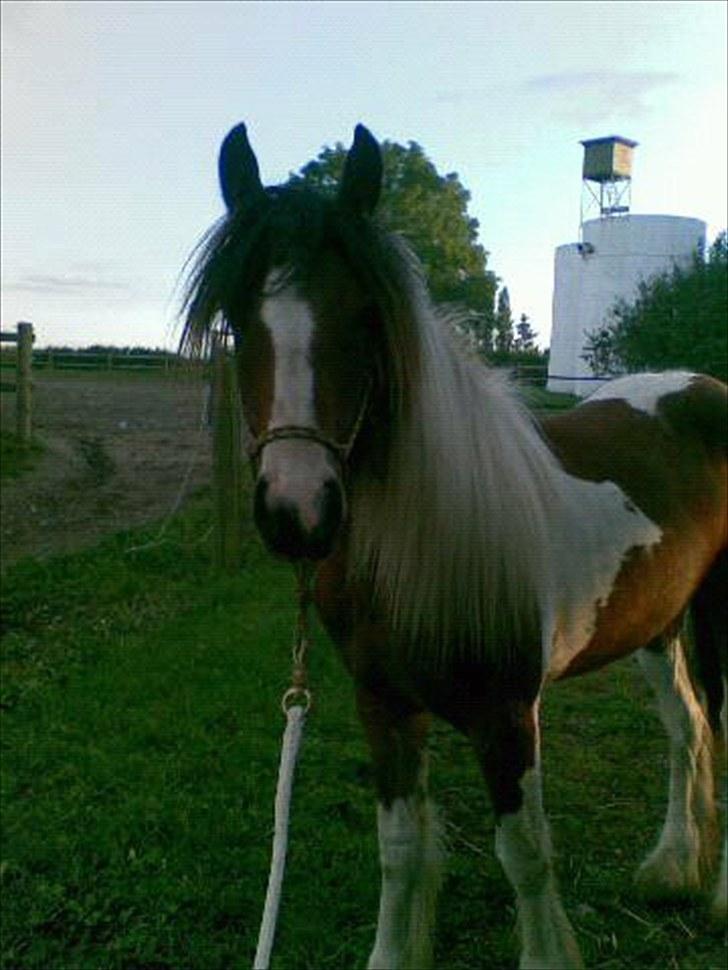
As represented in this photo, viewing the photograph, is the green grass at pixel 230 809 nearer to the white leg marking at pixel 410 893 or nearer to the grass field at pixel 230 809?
the grass field at pixel 230 809

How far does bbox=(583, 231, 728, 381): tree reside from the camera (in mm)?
20891

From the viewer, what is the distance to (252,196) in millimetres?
1979

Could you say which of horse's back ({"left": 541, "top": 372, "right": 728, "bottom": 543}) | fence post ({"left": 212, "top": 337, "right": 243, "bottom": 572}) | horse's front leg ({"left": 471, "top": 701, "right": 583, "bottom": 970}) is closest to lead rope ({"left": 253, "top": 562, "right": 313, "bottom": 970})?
horse's front leg ({"left": 471, "top": 701, "right": 583, "bottom": 970})

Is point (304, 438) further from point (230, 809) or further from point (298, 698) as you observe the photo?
point (230, 809)

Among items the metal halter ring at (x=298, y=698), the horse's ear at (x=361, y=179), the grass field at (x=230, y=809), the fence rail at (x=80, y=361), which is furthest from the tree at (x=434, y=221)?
the fence rail at (x=80, y=361)

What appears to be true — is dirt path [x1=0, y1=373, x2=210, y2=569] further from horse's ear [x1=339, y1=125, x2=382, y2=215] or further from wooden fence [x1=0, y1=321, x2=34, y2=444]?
horse's ear [x1=339, y1=125, x2=382, y2=215]

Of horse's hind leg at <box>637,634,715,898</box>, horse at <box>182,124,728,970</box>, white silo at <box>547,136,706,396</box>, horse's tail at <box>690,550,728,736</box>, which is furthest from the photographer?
white silo at <box>547,136,706,396</box>

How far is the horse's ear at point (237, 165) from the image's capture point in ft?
6.62

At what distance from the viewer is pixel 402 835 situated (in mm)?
2656

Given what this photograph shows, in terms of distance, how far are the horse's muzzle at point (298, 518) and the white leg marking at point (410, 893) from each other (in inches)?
47.7

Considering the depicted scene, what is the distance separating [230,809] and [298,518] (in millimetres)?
2390

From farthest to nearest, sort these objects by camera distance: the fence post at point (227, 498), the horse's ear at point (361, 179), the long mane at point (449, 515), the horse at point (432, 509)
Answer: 1. the fence post at point (227, 498)
2. the long mane at point (449, 515)
3. the horse's ear at point (361, 179)
4. the horse at point (432, 509)

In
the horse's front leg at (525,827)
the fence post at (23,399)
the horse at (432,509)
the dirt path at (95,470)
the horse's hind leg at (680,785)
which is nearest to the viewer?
the horse at (432,509)

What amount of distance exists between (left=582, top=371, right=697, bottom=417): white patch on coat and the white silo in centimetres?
2854
